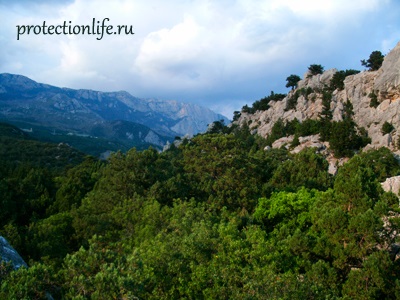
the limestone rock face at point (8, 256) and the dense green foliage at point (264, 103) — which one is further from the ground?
the dense green foliage at point (264, 103)

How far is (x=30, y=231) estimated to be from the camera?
90.1ft

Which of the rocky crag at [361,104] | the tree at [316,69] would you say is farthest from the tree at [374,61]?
the tree at [316,69]

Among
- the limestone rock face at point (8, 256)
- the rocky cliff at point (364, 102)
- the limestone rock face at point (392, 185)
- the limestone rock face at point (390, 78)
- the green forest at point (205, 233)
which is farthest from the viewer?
the limestone rock face at point (390, 78)

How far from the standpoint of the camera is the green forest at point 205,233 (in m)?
14.1

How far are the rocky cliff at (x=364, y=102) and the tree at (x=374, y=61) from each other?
2931 millimetres

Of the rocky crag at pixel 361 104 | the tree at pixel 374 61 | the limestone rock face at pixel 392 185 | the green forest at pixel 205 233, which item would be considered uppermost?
the tree at pixel 374 61

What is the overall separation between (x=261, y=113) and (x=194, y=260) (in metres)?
88.0

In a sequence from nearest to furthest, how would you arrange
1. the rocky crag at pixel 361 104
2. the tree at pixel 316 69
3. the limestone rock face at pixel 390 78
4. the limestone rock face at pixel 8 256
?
1. the limestone rock face at pixel 8 256
2. the rocky crag at pixel 361 104
3. the limestone rock face at pixel 390 78
4. the tree at pixel 316 69

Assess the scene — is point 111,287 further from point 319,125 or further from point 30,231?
point 319,125

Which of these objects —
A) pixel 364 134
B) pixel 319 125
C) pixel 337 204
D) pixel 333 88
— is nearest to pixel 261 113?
pixel 333 88

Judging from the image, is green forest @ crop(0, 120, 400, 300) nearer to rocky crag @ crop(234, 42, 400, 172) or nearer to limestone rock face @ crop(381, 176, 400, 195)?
limestone rock face @ crop(381, 176, 400, 195)

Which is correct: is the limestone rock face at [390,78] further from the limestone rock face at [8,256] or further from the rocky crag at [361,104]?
the limestone rock face at [8,256]

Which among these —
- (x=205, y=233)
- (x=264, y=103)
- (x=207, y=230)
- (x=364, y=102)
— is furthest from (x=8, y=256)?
(x=264, y=103)

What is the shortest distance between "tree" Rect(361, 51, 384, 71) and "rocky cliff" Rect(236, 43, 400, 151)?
2931mm
